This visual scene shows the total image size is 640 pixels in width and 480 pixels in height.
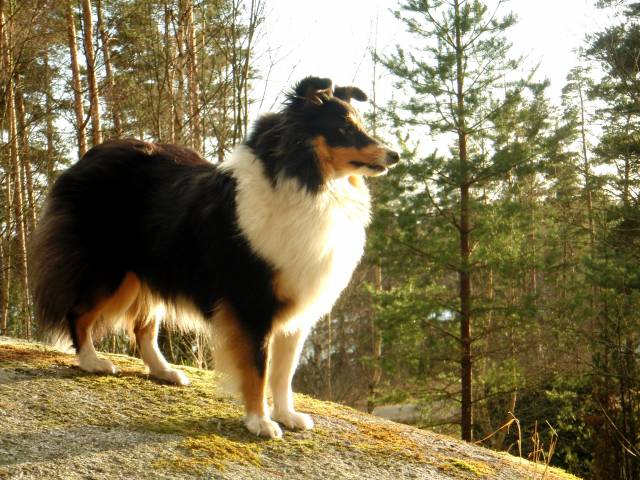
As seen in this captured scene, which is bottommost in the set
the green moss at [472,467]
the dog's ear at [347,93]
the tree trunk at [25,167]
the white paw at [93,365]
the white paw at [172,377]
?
the green moss at [472,467]

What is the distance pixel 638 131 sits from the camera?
1208 centimetres

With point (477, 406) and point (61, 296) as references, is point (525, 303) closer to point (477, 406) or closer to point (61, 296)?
point (477, 406)

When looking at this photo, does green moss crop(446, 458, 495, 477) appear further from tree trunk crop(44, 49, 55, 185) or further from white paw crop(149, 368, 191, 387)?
tree trunk crop(44, 49, 55, 185)

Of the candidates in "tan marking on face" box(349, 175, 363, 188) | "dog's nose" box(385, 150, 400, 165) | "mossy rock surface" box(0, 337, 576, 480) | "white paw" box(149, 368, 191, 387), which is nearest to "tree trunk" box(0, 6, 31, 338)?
"white paw" box(149, 368, 191, 387)

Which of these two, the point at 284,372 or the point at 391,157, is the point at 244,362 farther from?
the point at 391,157

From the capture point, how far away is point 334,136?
3.85 metres

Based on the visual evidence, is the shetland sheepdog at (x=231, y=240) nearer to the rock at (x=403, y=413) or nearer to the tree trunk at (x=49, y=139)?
the tree trunk at (x=49, y=139)

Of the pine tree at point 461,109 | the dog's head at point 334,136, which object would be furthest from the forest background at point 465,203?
the dog's head at point 334,136

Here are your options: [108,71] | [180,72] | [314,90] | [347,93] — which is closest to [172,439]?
[314,90]

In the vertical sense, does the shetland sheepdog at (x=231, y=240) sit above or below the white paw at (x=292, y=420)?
above

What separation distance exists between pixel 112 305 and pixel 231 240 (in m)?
1.33

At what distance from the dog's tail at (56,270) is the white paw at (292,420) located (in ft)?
5.31

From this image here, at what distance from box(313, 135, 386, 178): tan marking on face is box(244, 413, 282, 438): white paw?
1466 mm

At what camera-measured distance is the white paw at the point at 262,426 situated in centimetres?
373
